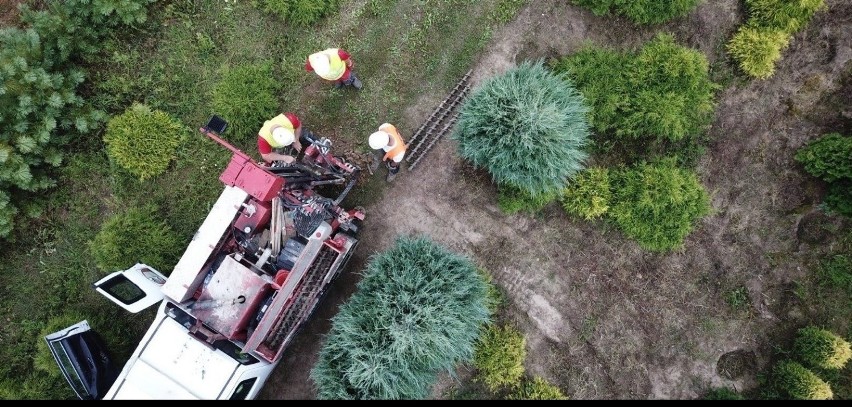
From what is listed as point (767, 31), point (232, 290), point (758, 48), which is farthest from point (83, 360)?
point (767, 31)

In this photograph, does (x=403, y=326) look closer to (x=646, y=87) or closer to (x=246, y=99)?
(x=246, y=99)

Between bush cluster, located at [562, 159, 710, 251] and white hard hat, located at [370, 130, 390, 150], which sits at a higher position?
bush cluster, located at [562, 159, 710, 251]

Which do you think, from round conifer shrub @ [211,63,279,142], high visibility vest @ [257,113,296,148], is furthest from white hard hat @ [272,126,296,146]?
round conifer shrub @ [211,63,279,142]

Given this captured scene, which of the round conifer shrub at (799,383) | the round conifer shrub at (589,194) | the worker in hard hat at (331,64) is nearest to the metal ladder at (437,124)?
the worker in hard hat at (331,64)

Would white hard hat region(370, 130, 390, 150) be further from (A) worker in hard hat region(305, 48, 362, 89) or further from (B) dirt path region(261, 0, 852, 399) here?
(B) dirt path region(261, 0, 852, 399)

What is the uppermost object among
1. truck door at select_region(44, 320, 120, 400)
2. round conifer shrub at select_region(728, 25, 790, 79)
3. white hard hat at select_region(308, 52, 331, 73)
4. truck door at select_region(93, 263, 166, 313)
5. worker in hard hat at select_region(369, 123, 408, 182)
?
round conifer shrub at select_region(728, 25, 790, 79)

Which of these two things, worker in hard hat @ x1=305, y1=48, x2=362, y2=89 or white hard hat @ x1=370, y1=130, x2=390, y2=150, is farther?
worker in hard hat @ x1=305, y1=48, x2=362, y2=89

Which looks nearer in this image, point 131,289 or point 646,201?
point 131,289

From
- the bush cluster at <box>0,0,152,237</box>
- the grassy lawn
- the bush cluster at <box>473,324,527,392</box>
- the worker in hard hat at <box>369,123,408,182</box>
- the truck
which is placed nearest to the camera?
the truck
